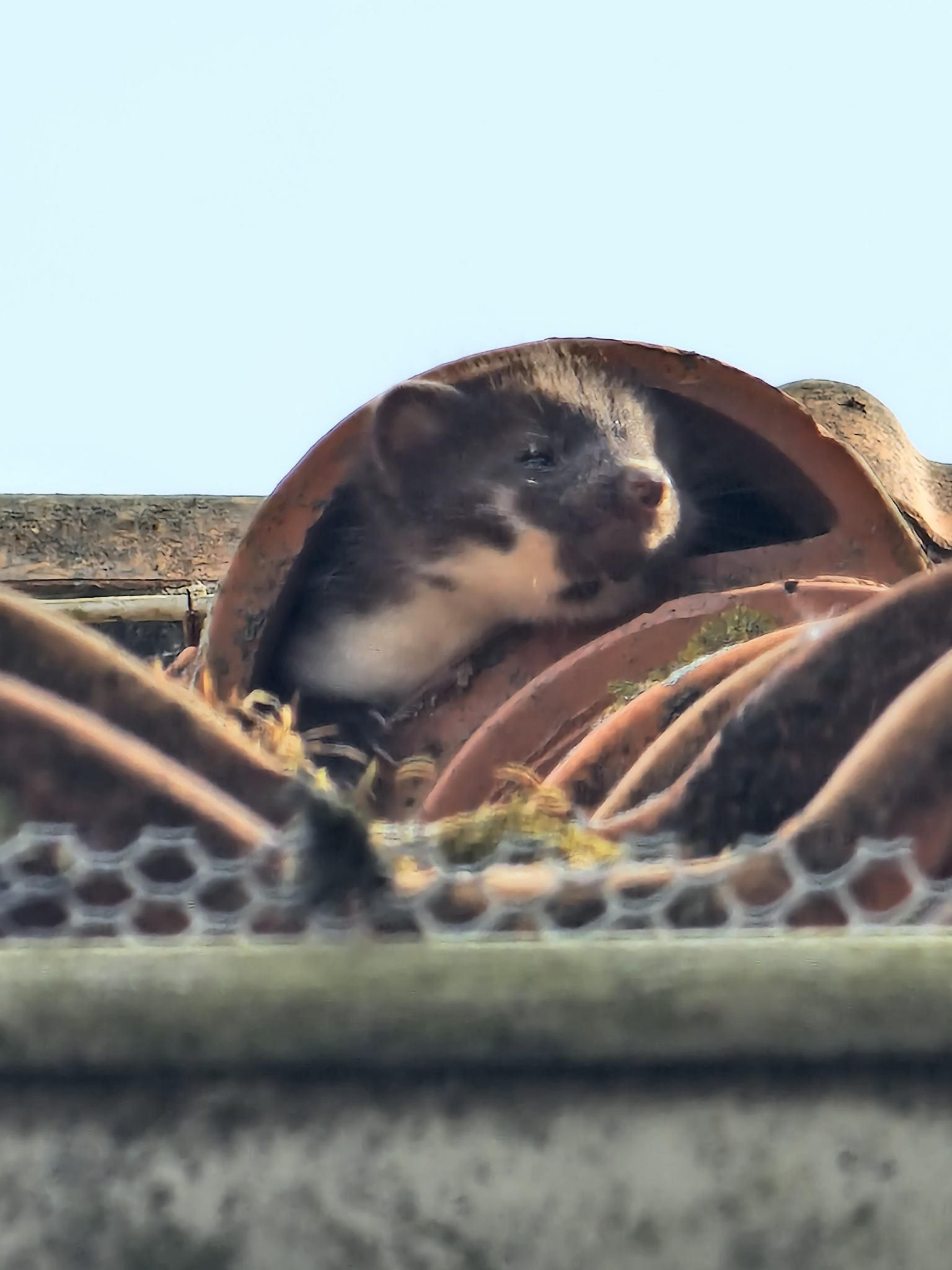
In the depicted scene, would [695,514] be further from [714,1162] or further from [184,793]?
[714,1162]

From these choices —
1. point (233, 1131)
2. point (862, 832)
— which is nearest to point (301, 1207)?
point (233, 1131)

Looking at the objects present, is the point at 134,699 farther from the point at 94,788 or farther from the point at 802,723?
the point at 802,723

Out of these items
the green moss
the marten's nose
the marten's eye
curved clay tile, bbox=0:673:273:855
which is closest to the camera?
curved clay tile, bbox=0:673:273:855

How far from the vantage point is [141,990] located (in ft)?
3.85

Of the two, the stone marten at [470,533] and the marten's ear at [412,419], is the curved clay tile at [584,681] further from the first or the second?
the marten's ear at [412,419]

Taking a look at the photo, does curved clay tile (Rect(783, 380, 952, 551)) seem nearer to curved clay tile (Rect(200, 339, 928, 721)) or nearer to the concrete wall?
curved clay tile (Rect(200, 339, 928, 721))

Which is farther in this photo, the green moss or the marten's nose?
the marten's nose

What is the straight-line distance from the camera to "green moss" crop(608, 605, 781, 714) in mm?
2361

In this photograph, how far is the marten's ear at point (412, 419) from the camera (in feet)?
9.53

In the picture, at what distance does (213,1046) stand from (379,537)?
1791 millimetres

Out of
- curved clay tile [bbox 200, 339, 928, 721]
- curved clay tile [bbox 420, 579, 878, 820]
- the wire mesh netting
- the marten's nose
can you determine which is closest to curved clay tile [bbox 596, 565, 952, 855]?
the wire mesh netting

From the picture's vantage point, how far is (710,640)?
2441 mm

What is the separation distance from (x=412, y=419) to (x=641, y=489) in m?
0.42

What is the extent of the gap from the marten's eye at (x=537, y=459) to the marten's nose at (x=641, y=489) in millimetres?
378
